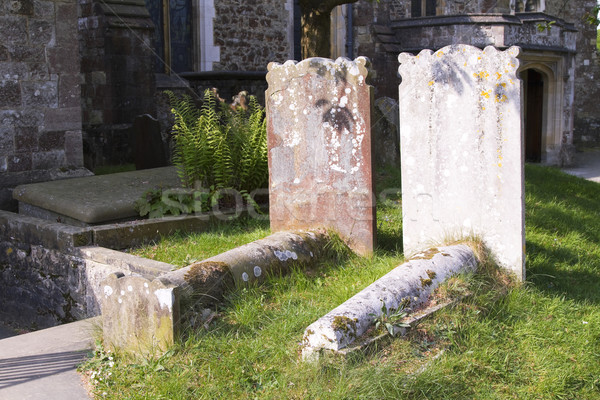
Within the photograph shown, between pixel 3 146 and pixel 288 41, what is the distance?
1011cm

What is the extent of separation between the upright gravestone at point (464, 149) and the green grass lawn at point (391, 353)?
374 millimetres

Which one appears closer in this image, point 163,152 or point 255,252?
point 255,252

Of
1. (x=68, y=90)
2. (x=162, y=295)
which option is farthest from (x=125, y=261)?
(x=68, y=90)

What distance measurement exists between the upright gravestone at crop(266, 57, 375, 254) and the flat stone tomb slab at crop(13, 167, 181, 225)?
5.29ft

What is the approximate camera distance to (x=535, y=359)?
369 centimetres

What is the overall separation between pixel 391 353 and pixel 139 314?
56.8 inches

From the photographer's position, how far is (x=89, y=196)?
6.37 metres

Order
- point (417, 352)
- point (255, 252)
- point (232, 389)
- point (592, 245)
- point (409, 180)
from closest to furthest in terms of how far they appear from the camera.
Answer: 1. point (232, 389)
2. point (417, 352)
3. point (255, 252)
4. point (409, 180)
5. point (592, 245)

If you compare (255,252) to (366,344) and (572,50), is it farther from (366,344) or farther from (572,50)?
(572,50)

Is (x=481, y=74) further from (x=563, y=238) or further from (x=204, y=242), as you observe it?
(x=204, y=242)

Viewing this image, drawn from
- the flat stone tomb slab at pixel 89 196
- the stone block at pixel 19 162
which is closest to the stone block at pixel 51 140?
the stone block at pixel 19 162

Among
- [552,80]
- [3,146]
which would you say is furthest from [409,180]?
[552,80]

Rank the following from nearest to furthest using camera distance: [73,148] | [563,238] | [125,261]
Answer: [125,261]
[563,238]
[73,148]

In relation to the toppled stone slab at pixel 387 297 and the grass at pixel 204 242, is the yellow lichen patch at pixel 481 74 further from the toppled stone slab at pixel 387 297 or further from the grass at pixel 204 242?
the grass at pixel 204 242
